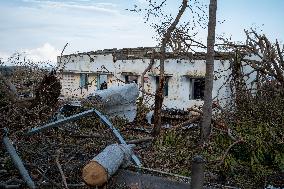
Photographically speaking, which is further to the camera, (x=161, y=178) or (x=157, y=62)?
(x=157, y=62)

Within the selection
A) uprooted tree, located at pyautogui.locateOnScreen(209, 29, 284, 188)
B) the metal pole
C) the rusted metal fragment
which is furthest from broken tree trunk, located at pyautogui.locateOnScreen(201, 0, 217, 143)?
the metal pole

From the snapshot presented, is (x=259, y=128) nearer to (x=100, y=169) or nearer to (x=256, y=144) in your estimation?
(x=256, y=144)

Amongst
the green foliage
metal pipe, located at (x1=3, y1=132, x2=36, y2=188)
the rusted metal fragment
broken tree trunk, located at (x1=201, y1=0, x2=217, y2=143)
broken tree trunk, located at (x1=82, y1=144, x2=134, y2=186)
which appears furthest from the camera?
broken tree trunk, located at (x1=201, y1=0, x2=217, y2=143)

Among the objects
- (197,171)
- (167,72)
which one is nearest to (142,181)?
(197,171)

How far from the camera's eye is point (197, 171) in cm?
354

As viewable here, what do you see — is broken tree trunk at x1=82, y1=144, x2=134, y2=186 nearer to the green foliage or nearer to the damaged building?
the green foliage

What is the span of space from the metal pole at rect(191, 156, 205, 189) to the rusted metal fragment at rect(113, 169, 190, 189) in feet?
2.80

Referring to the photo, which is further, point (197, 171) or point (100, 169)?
point (100, 169)

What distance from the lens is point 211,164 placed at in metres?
6.52

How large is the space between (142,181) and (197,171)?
1.39m

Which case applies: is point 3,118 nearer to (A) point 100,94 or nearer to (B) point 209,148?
(A) point 100,94

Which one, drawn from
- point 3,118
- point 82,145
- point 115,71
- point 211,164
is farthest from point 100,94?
point 115,71

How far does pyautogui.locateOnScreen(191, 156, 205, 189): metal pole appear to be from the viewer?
348cm

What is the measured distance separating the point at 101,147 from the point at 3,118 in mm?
1951
